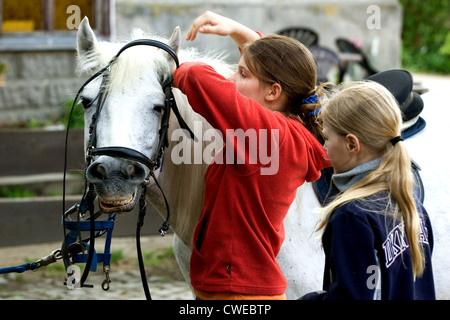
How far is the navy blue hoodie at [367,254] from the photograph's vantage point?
1714 millimetres

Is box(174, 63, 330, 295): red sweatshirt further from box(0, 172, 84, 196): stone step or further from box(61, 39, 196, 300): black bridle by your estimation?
box(0, 172, 84, 196): stone step

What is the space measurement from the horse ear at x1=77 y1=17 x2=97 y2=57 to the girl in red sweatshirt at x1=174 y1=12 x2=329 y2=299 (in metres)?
0.53

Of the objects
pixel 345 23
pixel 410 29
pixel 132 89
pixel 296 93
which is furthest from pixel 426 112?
pixel 410 29

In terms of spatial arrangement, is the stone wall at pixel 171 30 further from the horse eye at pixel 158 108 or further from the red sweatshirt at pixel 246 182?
the red sweatshirt at pixel 246 182

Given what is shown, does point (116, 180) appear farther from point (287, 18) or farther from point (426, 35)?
point (426, 35)

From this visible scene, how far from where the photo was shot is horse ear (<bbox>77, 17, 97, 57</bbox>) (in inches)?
97.0

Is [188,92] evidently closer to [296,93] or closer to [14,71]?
[296,93]

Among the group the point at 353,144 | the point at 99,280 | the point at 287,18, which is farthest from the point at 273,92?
the point at 287,18

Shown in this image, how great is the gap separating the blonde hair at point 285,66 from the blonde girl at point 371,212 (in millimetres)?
246

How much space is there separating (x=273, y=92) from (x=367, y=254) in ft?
2.38

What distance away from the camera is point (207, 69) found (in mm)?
2018

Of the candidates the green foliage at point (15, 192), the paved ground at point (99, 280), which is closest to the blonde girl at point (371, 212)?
the paved ground at point (99, 280)

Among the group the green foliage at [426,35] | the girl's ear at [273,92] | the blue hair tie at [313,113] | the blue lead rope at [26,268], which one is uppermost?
the girl's ear at [273,92]
